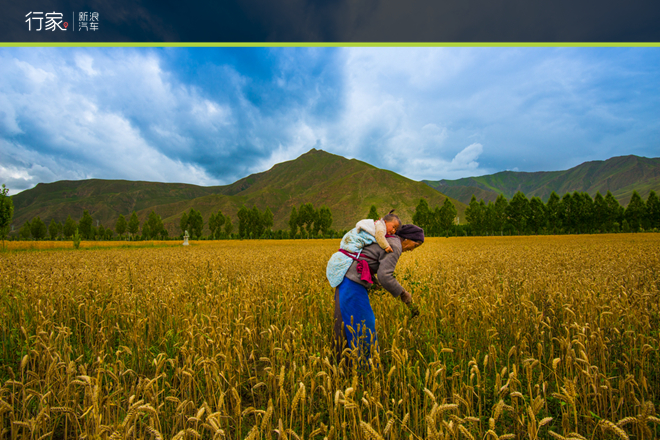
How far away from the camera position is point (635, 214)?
2849 inches

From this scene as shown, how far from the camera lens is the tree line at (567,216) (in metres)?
71.1

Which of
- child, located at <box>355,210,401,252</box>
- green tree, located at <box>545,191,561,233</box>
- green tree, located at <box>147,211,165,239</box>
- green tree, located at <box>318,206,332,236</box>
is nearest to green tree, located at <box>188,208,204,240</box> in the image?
green tree, located at <box>147,211,165,239</box>

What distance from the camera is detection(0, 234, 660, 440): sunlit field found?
2271 millimetres

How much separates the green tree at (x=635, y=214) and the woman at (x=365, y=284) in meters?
97.4

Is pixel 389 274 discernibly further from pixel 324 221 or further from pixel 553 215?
pixel 324 221

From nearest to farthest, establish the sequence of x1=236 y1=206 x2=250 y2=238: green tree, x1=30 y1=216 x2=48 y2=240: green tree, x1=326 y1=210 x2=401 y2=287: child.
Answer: x1=326 y1=210 x2=401 y2=287: child, x1=236 y1=206 x2=250 y2=238: green tree, x1=30 y1=216 x2=48 y2=240: green tree

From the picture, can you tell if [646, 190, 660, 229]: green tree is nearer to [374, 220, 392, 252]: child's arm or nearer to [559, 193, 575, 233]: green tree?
[559, 193, 575, 233]: green tree

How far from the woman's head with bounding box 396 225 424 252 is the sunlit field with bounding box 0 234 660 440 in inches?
47.9

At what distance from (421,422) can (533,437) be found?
45.4 inches

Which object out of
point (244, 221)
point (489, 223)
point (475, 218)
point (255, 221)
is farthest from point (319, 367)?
point (244, 221)

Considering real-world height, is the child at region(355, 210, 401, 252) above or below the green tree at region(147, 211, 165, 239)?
below

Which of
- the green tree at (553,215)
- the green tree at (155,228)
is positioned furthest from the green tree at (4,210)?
the green tree at (553,215)

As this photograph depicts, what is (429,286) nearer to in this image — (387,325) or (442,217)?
(387,325)

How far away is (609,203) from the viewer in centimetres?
7469
